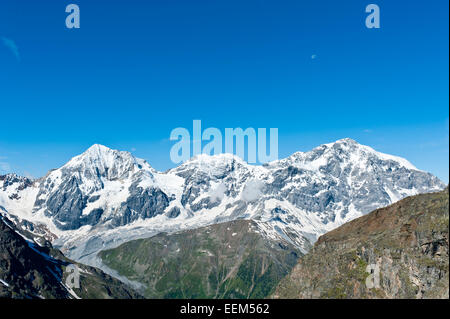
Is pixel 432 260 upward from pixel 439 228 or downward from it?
downward

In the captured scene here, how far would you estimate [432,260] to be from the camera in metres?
152

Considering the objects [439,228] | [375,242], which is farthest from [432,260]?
[375,242]
